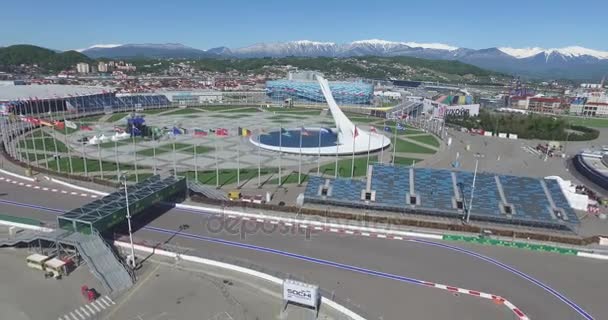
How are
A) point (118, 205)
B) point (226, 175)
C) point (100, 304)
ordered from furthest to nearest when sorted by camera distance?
point (226, 175), point (118, 205), point (100, 304)

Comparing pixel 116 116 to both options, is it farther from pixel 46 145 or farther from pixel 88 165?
pixel 88 165

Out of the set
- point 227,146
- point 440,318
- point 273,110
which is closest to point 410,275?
point 440,318

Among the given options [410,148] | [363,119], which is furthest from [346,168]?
[363,119]

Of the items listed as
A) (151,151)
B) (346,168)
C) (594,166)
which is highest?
(594,166)

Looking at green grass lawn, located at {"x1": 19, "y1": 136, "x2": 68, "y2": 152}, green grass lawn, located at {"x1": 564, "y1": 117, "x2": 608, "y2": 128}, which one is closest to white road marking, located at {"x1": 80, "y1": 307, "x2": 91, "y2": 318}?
green grass lawn, located at {"x1": 19, "y1": 136, "x2": 68, "y2": 152}

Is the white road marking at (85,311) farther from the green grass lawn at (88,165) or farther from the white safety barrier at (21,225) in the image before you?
the green grass lawn at (88,165)

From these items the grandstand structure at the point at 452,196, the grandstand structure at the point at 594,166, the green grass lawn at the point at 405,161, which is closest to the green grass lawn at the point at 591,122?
the grandstand structure at the point at 594,166

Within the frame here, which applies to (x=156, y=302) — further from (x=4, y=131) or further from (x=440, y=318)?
(x=4, y=131)
